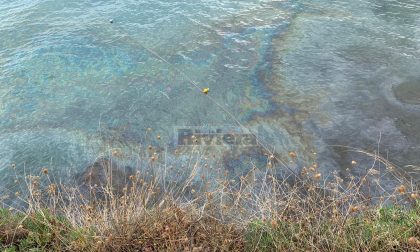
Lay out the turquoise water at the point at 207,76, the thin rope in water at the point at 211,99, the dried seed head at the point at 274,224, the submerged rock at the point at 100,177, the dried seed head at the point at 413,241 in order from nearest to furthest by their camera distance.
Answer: the dried seed head at the point at 413,241
the dried seed head at the point at 274,224
the submerged rock at the point at 100,177
the thin rope in water at the point at 211,99
the turquoise water at the point at 207,76

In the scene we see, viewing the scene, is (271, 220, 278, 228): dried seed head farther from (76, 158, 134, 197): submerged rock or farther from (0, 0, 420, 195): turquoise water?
(76, 158, 134, 197): submerged rock

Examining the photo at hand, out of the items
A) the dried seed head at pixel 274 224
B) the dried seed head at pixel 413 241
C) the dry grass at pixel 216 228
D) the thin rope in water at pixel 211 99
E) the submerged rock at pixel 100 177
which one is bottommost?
the submerged rock at pixel 100 177

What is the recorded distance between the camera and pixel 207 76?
6363 mm

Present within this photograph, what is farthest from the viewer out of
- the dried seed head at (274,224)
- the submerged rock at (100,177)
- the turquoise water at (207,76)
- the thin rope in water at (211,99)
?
the turquoise water at (207,76)

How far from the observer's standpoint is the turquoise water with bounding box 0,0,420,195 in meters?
5.34

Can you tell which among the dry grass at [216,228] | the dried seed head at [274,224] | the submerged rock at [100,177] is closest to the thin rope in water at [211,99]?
the dry grass at [216,228]

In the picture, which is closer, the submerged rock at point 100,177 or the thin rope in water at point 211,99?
the submerged rock at point 100,177

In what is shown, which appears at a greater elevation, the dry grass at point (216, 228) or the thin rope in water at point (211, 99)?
the dry grass at point (216, 228)

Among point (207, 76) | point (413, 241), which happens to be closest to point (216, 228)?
point (413, 241)

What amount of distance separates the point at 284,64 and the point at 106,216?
4.13 metres

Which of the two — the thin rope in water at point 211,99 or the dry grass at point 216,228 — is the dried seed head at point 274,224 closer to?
the dry grass at point 216,228

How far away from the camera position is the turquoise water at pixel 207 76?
17.5ft

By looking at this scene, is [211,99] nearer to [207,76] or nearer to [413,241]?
[207,76]

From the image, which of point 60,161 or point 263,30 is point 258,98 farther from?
point 60,161
